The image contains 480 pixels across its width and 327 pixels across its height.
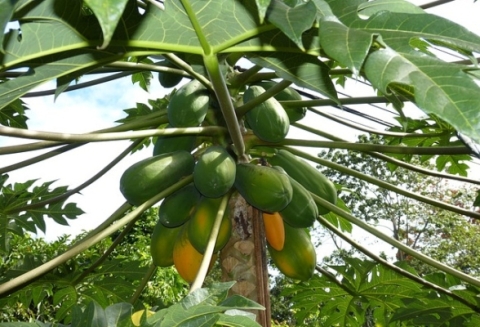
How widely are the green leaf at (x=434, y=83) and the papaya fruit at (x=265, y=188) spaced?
2.31 ft

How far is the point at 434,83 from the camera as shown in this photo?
0.84 meters

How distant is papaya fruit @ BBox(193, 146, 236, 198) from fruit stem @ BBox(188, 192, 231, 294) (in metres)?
0.06

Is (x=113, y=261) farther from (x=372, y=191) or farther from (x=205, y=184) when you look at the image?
(x=372, y=191)

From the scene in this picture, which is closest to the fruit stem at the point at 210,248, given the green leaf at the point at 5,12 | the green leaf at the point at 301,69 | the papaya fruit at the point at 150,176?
the papaya fruit at the point at 150,176

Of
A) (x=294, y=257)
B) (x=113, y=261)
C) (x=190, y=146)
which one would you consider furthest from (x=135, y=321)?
(x=113, y=261)

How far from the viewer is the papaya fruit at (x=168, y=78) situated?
82.4 inches

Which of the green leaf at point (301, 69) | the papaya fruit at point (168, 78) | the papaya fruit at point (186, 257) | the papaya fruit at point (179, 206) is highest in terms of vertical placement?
the papaya fruit at point (168, 78)

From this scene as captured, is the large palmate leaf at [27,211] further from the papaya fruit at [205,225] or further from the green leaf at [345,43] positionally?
the green leaf at [345,43]

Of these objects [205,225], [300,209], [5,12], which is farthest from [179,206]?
[5,12]

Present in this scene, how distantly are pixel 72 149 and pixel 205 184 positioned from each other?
700 millimetres

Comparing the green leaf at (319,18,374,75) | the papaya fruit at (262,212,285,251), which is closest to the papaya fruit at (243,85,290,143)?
the papaya fruit at (262,212,285,251)

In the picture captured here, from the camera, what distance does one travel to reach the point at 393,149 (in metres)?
1.69

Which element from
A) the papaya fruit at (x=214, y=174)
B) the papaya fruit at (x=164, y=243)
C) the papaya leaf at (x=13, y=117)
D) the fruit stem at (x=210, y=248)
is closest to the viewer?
the fruit stem at (x=210, y=248)

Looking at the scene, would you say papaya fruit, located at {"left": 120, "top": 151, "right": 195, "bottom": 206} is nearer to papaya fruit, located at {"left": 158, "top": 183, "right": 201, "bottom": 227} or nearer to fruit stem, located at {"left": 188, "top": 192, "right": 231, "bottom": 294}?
papaya fruit, located at {"left": 158, "top": 183, "right": 201, "bottom": 227}
